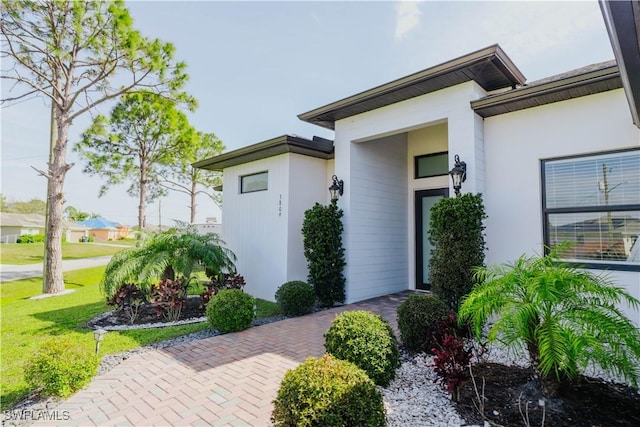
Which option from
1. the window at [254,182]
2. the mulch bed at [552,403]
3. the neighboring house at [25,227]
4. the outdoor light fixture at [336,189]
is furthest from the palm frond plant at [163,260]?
the neighboring house at [25,227]

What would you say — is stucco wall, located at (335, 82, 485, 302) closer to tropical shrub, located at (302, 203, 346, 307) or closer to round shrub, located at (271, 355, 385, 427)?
tropical shrub, located at (302, 203, 346, 307)

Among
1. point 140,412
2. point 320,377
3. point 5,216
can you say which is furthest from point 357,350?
point 5,216

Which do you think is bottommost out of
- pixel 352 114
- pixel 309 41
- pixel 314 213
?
pixel 314 213

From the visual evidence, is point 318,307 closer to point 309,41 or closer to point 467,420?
point 467,420

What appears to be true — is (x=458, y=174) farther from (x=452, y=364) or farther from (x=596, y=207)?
(x=452, y=364)

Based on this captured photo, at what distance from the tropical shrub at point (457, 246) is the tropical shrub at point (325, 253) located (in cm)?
231

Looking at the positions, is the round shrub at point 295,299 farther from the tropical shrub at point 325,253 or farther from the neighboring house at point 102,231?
the neighboring house at point 102,231

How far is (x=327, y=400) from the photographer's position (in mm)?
2250

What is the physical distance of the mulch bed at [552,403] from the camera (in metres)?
2.60

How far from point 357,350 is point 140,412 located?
6.87 ft

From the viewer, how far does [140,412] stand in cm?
296

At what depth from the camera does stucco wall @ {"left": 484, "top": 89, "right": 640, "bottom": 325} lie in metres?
4.50

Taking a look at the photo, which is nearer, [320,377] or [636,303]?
[320,377]

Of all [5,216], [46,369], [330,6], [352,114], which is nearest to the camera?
[46,369]
